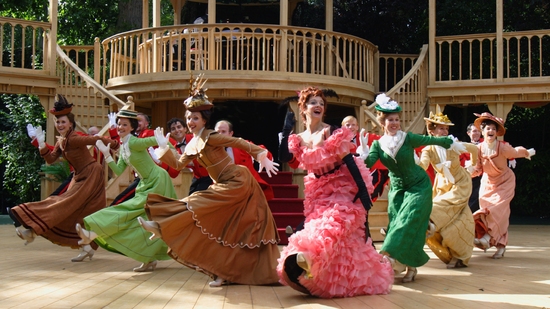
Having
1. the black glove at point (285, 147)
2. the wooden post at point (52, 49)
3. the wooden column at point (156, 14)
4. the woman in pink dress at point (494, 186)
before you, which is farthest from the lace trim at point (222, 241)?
the wooden column at point (156, 14)

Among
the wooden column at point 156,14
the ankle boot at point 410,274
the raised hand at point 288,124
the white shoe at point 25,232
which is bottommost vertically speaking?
the ankle boot at point 410,274

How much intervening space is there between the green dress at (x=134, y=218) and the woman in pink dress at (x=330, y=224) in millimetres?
2125

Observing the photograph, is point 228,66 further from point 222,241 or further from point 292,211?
point 222,241

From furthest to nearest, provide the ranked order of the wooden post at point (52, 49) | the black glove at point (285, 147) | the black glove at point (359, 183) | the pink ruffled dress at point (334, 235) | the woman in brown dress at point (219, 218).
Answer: the wooden post at point (52, 49), the woman in brown dress at point (219, 218), the black glove at point (285, 147), the black glove at point (359, 183), the pink ruffled dress at point (334, 235)

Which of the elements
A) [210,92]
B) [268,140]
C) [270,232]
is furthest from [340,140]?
[268,140]

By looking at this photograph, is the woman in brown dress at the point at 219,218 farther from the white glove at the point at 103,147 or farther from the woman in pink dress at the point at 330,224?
the white glove at the point at 103,147

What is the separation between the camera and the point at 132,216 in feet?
24.7

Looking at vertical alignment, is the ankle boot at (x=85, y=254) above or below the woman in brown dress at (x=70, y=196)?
below

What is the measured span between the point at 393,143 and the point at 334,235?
143 centimetres

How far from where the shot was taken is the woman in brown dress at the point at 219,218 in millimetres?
6195

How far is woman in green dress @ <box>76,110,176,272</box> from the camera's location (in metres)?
7.33

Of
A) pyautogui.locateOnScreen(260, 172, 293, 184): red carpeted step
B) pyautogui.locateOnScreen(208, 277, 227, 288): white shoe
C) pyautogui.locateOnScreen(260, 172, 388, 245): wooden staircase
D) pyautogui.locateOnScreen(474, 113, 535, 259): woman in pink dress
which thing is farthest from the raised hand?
pyautogui.locateOnScreen(260, 172, 293, 184): red carpeted step

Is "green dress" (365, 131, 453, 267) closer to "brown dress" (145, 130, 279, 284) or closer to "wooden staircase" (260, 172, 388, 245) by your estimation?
"brown dress" (145, 130, 279, 284)

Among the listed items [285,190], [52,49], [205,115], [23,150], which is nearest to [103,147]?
[205,115]
